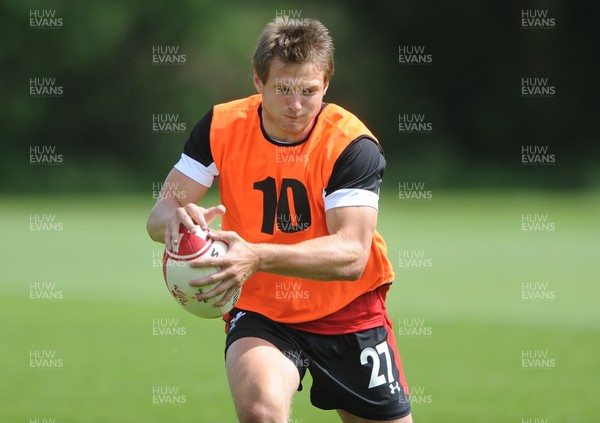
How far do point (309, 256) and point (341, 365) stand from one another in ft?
2.75

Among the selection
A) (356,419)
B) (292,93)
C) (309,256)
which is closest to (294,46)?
(292,93)

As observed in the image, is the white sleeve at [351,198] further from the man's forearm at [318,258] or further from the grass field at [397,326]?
the grass field at [397,326]

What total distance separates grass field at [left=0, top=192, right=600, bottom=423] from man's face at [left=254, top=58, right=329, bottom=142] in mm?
3293

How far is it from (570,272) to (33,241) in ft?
32.4

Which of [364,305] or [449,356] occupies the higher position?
[364,305]

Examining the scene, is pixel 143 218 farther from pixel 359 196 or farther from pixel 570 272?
pixel 359 196

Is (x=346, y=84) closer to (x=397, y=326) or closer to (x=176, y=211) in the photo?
(x=397, y=326)

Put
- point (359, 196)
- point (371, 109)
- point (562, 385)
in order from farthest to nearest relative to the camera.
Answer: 1. point (371, 109)
2. point (562, 385)
3. point (359, 196)

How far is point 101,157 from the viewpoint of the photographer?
3177 centimetres

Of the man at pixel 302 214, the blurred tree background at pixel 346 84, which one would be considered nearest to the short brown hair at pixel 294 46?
the man at pixel 302 214

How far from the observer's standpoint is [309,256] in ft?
17.1

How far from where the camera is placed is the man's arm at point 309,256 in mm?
5020

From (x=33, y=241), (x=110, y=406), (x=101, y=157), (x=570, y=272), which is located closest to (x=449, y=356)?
(x=110, y=406)

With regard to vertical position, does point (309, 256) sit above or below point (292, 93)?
below
